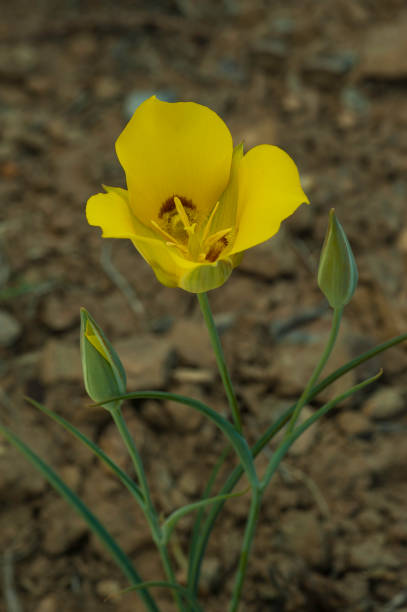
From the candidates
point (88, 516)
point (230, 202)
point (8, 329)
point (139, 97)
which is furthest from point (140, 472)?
point (139, 97)

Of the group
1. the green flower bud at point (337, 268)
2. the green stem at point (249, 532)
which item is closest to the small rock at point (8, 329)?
the green stem at point (249, 532)

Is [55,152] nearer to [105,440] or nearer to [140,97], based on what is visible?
[140,97]

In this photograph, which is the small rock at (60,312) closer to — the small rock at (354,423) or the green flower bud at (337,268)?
the small rock at (354,423)

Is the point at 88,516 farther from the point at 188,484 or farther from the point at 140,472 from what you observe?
the point at 188,484

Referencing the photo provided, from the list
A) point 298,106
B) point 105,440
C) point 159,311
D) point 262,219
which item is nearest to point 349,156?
point 298,106

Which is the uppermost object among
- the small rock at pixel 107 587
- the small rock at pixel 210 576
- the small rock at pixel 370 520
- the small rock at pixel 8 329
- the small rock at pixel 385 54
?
the small rock at pixel 385 54
